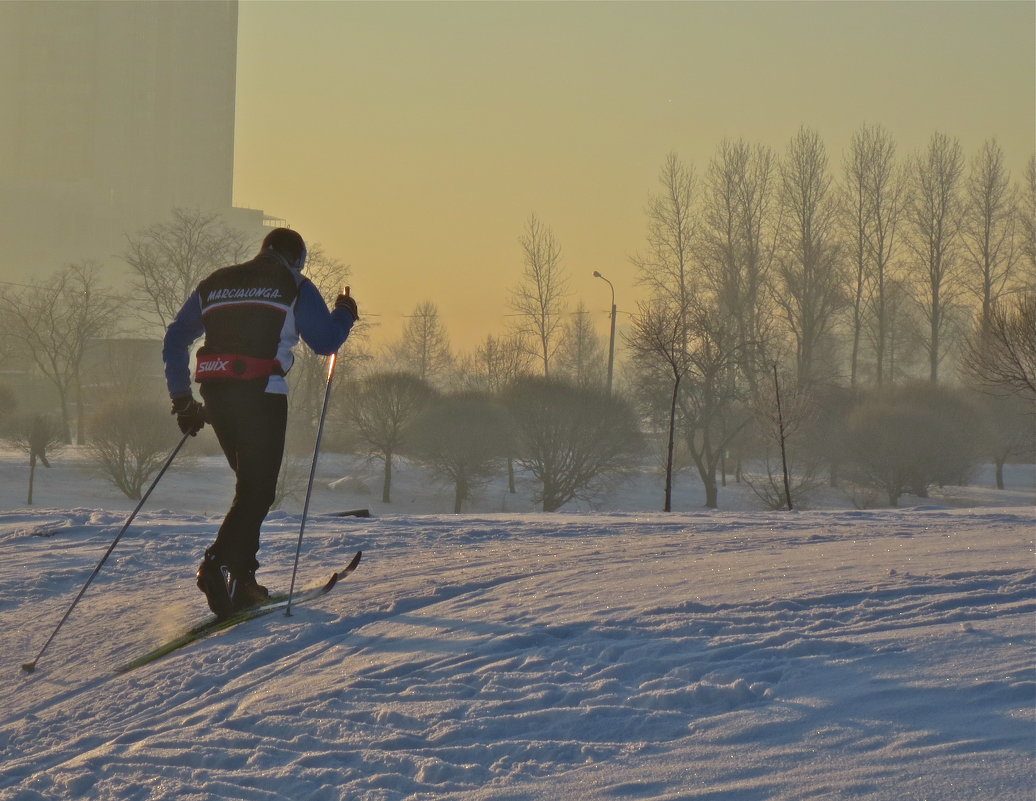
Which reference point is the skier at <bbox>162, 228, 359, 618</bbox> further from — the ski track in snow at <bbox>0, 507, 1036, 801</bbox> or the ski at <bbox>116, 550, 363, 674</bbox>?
the ski track in snow at <bbox>0, 507, 1036, 801</bbox>

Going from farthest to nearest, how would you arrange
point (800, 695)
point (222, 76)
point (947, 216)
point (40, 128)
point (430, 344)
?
point (222, 76)
point (40, 128)
point (430, 344)
point (947, 216)
point (800, 695)

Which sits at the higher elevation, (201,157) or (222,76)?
(222,76)

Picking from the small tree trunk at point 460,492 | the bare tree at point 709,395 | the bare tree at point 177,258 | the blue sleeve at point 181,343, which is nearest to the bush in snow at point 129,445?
the bare tree at point 177,258

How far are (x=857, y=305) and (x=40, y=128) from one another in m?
154

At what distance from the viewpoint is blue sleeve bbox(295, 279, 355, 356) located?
16.9 feet

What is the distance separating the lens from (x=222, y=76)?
188125 mm

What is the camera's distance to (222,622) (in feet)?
16.4

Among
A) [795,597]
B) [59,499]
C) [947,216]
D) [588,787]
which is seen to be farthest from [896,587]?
[947,216]

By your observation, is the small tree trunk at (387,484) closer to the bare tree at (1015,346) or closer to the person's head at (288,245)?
the bare tree at (1015,346)

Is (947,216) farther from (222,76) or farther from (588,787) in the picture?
(222,76)

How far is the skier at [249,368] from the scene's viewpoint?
5090mm

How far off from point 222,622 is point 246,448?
0.81 metres

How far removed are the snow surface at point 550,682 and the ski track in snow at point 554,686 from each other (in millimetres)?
11

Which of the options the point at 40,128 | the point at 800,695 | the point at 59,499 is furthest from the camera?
the point at 40,128
